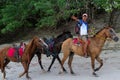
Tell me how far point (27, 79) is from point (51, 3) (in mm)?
9801

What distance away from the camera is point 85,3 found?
76.4 ft

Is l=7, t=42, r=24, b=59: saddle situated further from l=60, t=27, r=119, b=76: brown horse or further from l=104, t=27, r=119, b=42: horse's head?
l=104, t=27, r=119, b=42: horse's head

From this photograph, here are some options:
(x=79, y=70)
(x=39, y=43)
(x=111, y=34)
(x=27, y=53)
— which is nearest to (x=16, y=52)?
(x=27, y=53)

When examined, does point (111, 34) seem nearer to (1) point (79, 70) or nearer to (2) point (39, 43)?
(1) point (79, 70)

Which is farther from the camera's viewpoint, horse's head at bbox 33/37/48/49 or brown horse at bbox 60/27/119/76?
brown horse at bbox 60/27/119/76

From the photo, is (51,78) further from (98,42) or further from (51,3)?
(51,3)

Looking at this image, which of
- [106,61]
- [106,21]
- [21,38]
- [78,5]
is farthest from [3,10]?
[106,61]

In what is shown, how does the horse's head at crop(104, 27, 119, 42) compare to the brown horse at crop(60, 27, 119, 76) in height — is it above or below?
above

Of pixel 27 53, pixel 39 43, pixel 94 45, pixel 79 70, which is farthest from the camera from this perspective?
pixel 79 70

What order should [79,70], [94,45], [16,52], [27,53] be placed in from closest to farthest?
[27,53] → [16,52] → [94,45] → [79,70]

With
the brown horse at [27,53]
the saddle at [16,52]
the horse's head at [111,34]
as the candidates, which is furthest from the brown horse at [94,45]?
the saddle at [16,52]

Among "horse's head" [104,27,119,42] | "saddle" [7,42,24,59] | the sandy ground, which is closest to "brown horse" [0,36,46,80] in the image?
"saddle" [7,42,24,59]

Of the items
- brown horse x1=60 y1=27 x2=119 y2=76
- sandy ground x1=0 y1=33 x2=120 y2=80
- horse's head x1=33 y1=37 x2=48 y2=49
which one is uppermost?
horse's head x1=33 y1=37 x2=48 y2=49

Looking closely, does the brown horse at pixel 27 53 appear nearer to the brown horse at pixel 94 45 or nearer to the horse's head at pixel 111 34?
the brown horse at pixel 94 45
